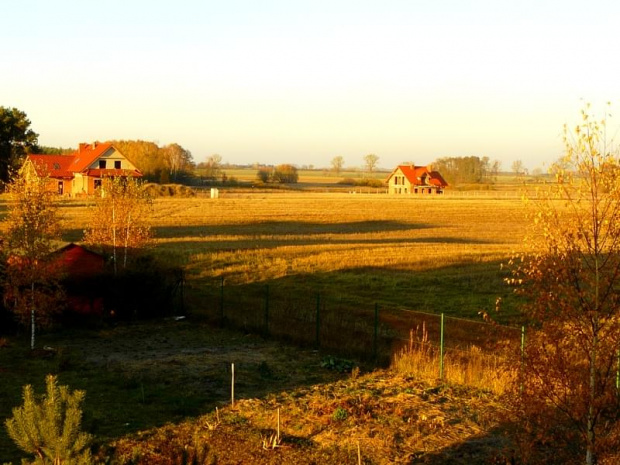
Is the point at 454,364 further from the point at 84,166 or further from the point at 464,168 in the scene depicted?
the point at 464,168

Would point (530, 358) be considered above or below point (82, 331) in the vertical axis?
above

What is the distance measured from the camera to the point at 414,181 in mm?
144625

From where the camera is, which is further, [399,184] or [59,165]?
[399,184]

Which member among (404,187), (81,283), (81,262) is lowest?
(81,283)

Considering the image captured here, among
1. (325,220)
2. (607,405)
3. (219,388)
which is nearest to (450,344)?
(219,388)

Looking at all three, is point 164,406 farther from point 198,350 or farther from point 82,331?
point 82,331

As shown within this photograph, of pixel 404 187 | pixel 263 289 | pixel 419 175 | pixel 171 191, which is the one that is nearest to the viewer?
pixel 263 289

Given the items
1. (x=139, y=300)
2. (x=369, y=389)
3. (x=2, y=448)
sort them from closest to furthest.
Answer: (x=2, y=448), (x=369, y=389), (x=139, y=300)

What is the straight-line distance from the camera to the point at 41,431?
952cm

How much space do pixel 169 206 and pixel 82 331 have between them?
2432 inches

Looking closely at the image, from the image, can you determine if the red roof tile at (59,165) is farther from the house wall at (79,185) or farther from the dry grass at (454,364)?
the dry grass at (454,364)

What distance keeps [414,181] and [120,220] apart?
119340mm


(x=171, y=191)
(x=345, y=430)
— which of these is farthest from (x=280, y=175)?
(x=345, y=430)

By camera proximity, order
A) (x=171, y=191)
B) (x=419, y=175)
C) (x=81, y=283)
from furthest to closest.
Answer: (x=419, y=175)
(x=171, y=191)
(x=81, y=283)
